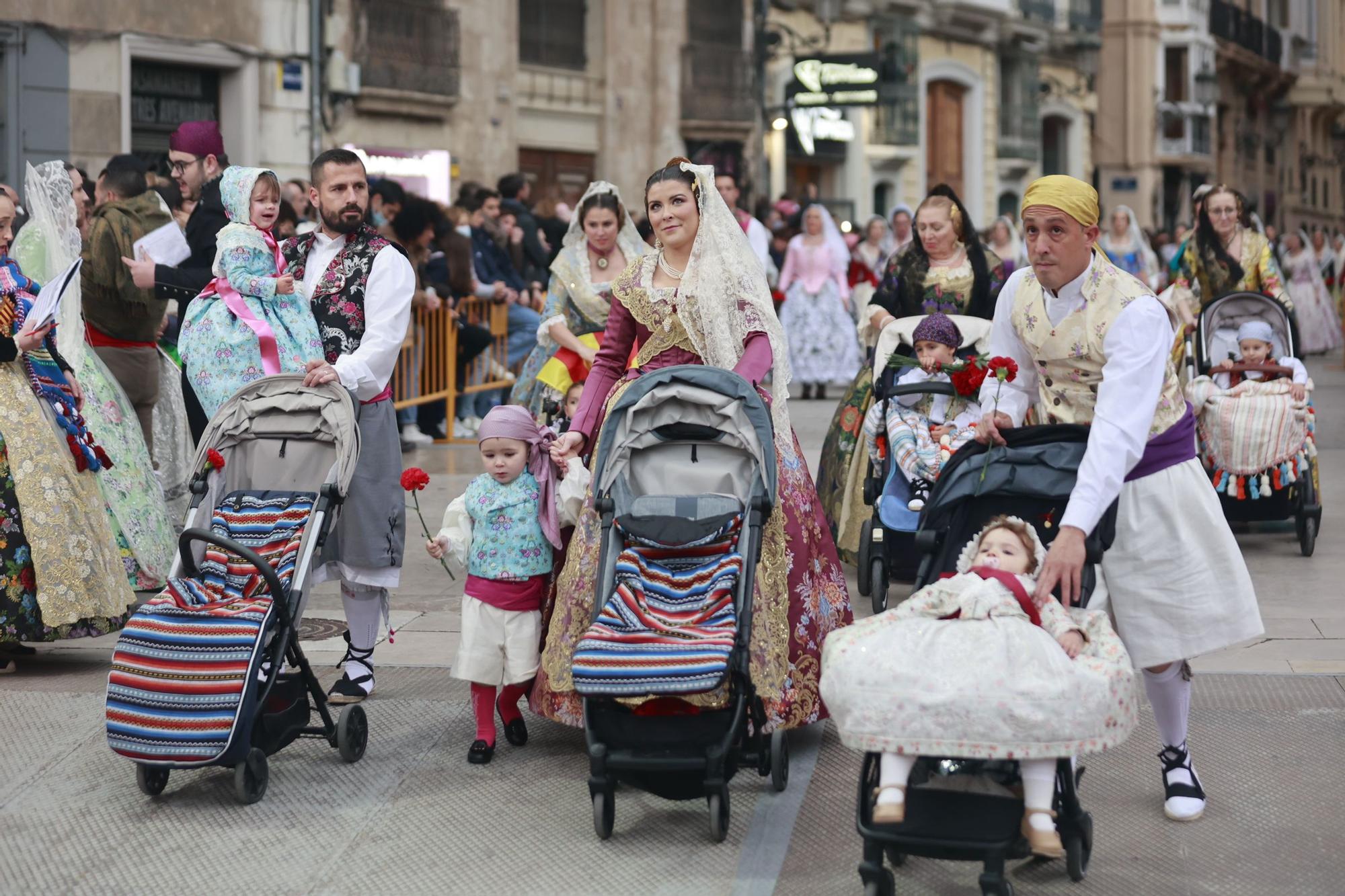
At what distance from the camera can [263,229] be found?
21.8 feet

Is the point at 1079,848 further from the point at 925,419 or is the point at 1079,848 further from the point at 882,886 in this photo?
the point at 925,419

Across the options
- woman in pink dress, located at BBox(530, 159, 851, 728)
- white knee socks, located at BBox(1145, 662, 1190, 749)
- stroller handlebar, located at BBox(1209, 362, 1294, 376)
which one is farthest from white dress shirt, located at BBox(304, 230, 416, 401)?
stroller handlebar, located at BBox(1209, 362, 1294, 376)

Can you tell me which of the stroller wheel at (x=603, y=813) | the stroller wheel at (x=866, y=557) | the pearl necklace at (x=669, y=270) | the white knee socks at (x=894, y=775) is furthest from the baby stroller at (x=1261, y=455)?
the white knee socks at (x=894, y=775)

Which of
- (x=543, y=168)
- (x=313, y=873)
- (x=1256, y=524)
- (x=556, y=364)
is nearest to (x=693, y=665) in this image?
(x=313, y=873)

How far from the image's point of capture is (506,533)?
595 centimetres

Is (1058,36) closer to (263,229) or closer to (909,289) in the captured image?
(909,289)

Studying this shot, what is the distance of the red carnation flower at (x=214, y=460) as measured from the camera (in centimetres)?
589

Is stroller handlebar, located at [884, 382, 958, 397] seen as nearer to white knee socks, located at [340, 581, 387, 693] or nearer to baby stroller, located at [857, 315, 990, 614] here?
baby stroller, located at [857, 315, 990, 614]

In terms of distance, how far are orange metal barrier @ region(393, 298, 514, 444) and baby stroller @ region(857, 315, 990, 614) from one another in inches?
218

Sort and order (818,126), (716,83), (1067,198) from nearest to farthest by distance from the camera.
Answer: (1067,198), (716,83), (818,126)

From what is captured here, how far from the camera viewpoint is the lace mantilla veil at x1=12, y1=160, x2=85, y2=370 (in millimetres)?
7695

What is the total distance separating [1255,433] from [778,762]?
494 cm

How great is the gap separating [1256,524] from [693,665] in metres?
6.50

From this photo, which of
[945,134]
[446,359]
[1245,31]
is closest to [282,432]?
[446,359]
